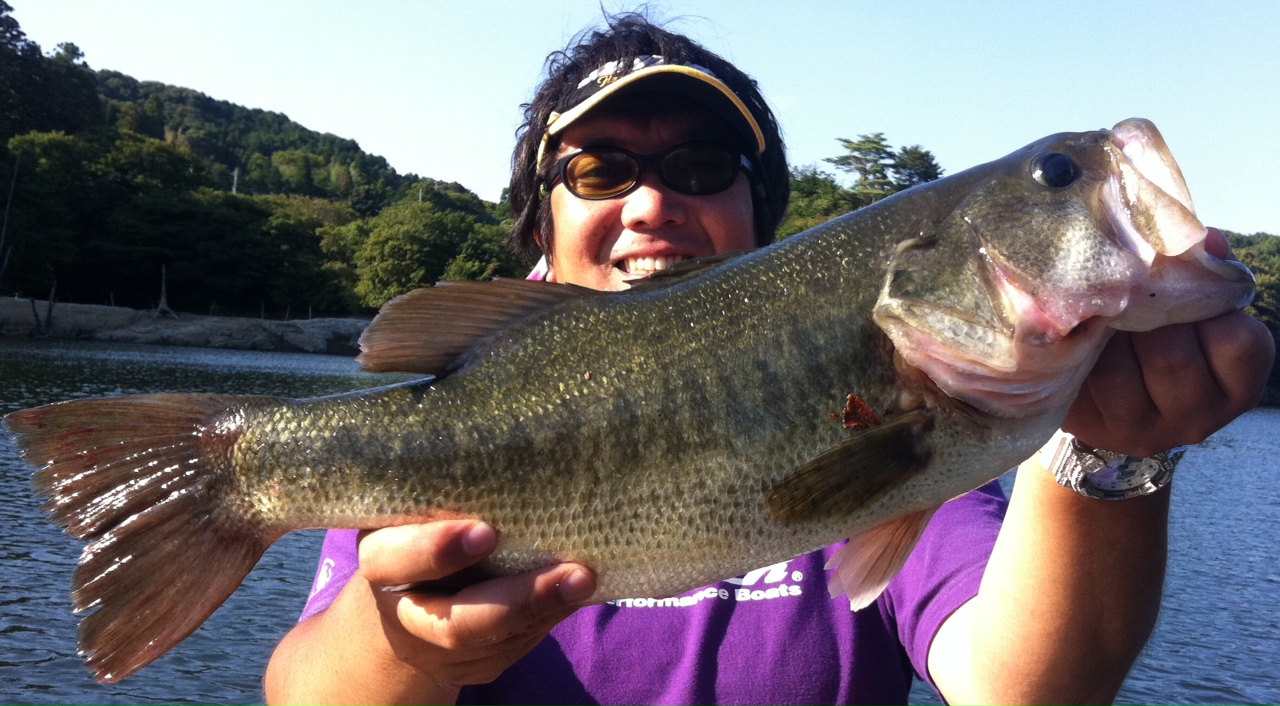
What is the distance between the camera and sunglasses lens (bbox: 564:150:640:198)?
371cm

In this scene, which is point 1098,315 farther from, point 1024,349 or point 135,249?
point 135,249

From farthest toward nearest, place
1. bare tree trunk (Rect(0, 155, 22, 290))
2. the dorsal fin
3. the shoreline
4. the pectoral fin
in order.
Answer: bare tree trunk (Rect(0, 155, 22, 290)) → the shoreline → the dorsal fin → the pectoral fin

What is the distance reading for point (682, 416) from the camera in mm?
2312

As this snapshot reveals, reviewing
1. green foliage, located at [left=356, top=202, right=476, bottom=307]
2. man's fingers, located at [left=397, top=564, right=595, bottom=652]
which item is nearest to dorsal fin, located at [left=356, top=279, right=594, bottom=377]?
man's fingers, located at [left=397, top=564, right=595, bottom=652]

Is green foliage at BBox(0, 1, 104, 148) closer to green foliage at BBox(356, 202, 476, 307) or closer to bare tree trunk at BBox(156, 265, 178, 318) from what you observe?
bare tree trunk at BBox(156, 265, 178, 318)

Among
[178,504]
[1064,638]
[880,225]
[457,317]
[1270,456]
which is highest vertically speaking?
[880,225]

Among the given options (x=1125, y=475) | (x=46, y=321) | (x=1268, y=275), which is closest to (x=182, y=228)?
(x=46, y=321)

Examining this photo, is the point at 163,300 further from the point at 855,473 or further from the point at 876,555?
the point at 855,473

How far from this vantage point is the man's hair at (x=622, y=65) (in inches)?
159

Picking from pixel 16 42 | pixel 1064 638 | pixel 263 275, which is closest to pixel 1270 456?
pixel 1064 638

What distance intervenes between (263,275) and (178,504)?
2935 inches

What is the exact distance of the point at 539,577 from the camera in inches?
90.8

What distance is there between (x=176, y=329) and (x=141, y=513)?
6181cm

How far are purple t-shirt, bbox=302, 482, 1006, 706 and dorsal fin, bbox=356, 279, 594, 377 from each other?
1086 millimetres
